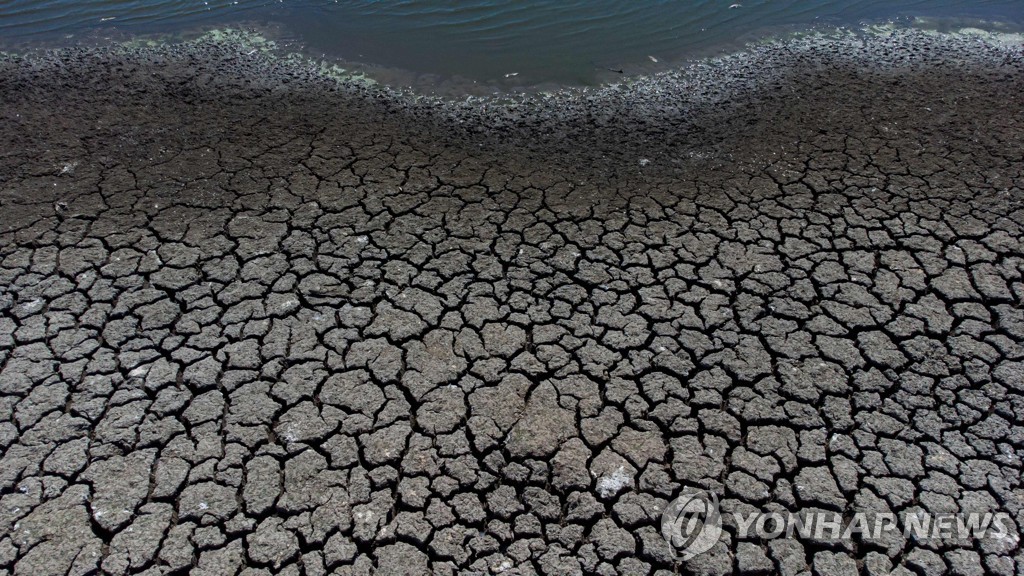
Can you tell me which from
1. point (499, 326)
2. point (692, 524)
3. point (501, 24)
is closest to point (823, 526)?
point (692, 524)

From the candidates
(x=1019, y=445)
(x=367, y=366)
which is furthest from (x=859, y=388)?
(x=367, y=366)

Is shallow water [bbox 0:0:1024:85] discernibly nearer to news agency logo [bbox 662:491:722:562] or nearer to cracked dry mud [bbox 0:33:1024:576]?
cracked dry mud [bbox 0:33:1024:576]

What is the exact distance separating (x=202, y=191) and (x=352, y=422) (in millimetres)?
3354

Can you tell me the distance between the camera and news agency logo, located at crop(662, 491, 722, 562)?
4.08m

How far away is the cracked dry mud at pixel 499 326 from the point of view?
423cm

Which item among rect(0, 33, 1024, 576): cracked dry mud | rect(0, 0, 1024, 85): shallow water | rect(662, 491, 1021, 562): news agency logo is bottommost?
rect(662, 491, 1021, 562): news agency logo

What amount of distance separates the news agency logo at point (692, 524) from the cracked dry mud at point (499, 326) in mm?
71

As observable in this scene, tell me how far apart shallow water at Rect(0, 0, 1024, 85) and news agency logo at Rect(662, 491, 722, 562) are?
6082mm

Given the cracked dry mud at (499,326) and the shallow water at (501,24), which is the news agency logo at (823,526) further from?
the shallow water at (501,24)

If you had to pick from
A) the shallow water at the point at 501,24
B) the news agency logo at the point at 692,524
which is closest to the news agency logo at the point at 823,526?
the news agency logo at the point at 692,524

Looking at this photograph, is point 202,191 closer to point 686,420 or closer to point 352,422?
point 352,422

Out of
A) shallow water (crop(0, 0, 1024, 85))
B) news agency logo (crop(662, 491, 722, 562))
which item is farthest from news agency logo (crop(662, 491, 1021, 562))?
shallow water (crop(0, 0, 1024, 85))

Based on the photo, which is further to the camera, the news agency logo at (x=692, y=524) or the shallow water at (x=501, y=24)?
the shallow water at (x=501, y=24)

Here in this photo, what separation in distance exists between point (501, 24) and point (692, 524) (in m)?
8.16
